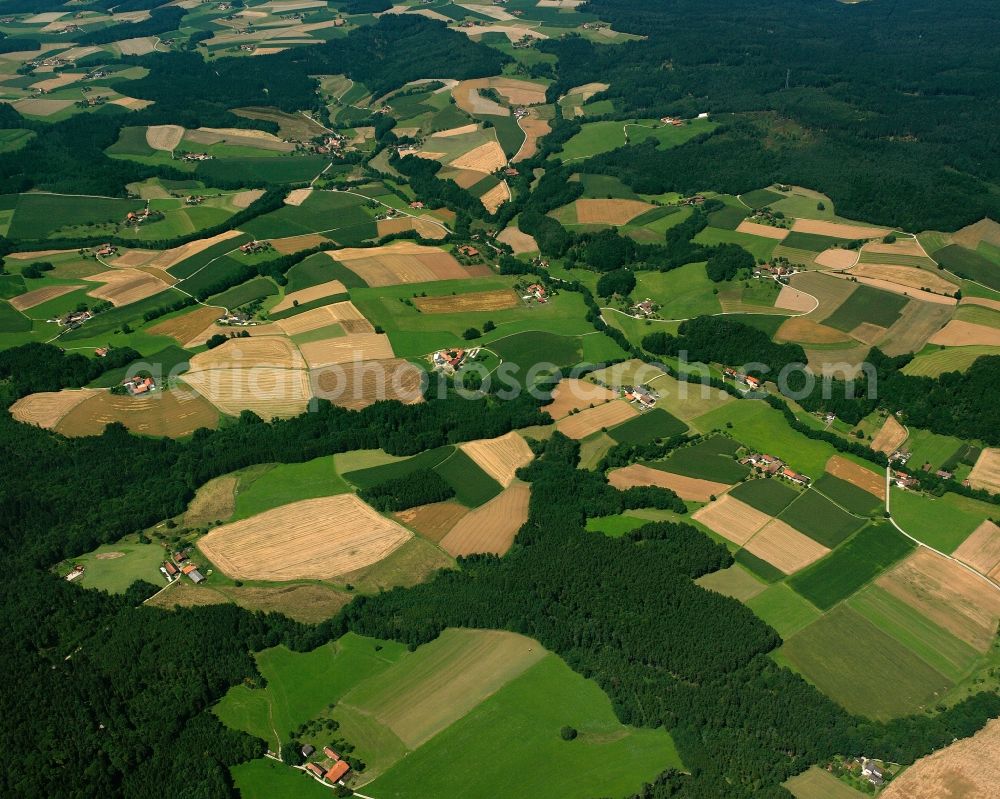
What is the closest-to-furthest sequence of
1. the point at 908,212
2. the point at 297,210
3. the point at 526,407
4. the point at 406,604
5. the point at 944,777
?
the point at 944,777, the point at 406,604, the point at 526,407, the point at 908,212, the point at 297,210

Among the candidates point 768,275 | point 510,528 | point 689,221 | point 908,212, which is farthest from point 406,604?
→ point 908,212

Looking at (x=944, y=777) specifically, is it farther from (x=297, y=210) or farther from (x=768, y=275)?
(x=297, y=210)

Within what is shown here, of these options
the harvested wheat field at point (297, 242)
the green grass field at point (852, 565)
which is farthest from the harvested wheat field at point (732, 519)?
the harvested wheat field at point (297, 242)

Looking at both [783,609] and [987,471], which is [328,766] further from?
[987,471]

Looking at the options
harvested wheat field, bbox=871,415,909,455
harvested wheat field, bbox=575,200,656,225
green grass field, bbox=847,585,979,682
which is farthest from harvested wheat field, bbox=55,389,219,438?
harvested wheat field, bbox=575,200,656,225

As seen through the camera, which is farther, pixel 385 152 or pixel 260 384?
pixel 385 152

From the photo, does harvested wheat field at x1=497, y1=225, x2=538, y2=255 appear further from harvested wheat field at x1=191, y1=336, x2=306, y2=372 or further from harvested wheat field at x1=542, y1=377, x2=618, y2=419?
harvested wheat field at x1=191, y1=336, x2=306, y2=372

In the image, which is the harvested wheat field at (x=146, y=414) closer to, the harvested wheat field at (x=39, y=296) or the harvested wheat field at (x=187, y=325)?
the harvested wheat field at (x=187, y=325)
